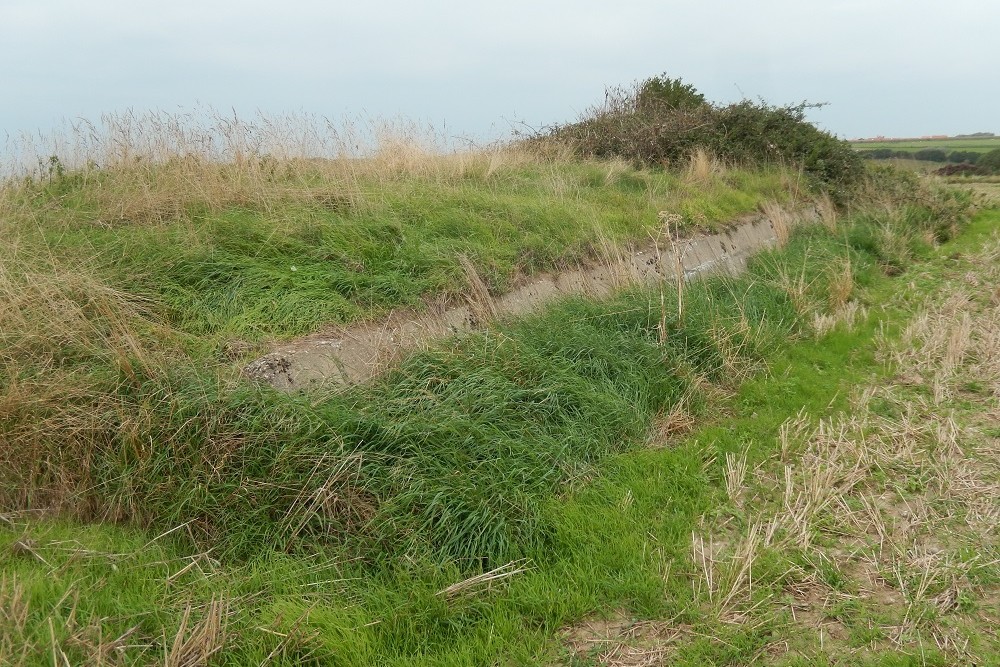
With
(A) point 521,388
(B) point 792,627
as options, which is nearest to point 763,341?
(A) point 521,388

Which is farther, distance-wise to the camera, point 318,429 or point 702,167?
point 702,167

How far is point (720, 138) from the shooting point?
15.8 m

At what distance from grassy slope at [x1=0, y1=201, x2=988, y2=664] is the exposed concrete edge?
1.27ft

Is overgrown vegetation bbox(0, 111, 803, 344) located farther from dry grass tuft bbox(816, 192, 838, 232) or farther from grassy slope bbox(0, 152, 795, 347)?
dry grass tuft bbox(816, 192, 838, 232)

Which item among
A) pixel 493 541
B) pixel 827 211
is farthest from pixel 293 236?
pixel 827 211

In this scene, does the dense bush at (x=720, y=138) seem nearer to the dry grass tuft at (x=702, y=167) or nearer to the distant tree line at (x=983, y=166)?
the dry grass tuft at (x=702, y=167)

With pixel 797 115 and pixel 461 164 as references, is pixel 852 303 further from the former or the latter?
pixel 797 115

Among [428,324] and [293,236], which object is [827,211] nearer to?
[428,324]

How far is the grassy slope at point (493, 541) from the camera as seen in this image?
3.58 metres

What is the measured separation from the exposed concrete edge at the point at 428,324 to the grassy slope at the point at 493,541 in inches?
15.3

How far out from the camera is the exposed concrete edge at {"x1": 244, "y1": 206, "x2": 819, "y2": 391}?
5.66 m

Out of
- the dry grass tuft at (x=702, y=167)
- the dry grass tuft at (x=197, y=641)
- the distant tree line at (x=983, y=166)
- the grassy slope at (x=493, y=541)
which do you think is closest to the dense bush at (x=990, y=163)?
the distant tree line at (x=983, y=166)

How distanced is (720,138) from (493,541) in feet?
44.8

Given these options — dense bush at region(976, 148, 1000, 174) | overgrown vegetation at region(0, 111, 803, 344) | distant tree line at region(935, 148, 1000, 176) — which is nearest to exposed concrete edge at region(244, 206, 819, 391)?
overgrown vegetation at region(0, 111, 803, 344)
